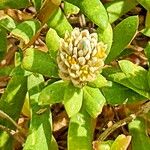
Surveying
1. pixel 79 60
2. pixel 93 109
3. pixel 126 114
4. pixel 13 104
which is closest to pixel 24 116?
pixel 13 104

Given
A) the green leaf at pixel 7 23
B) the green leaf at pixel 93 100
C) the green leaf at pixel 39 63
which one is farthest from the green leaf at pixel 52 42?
the green leaf at pixel 7 23

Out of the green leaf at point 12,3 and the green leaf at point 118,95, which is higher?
the green leaf at point 12,3

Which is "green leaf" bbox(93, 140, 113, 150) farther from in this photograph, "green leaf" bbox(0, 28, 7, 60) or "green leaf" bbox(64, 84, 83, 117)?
"green leaf" bbox(0, 28, 7, 60)

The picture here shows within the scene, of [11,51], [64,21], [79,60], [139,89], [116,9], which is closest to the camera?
[79,60]

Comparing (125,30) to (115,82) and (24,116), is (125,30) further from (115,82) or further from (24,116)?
(24,116)

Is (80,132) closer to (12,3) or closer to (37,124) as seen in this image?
(37,124)

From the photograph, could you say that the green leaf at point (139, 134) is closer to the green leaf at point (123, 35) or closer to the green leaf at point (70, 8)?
the green leaf at point (123, 35)
